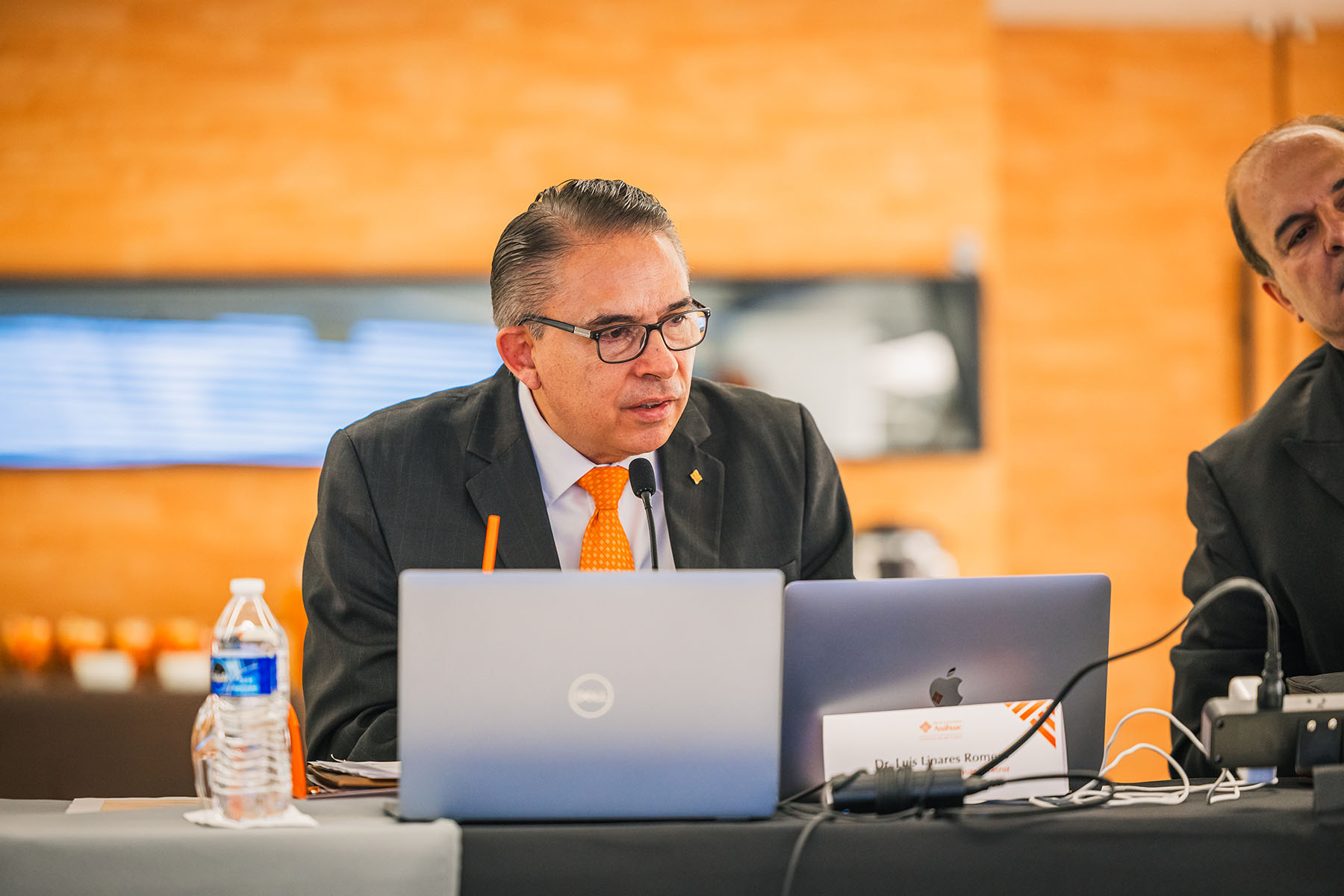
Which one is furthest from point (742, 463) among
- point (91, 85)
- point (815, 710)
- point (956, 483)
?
point (91, 85)


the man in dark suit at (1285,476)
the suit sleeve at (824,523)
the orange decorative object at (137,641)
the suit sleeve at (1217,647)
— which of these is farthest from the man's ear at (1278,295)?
the orange decorative object at (137,641)

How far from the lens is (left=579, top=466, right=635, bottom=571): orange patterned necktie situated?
1771 mm

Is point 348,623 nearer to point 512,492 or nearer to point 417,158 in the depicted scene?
point 512,492

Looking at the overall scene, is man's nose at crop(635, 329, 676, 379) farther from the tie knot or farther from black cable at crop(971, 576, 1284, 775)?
black cable at crop(971, 576, 1284, 775)

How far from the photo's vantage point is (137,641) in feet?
12.0

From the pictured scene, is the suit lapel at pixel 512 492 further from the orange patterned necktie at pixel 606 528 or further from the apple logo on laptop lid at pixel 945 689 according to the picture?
the apple logo on laptop lid at pixel 945 689

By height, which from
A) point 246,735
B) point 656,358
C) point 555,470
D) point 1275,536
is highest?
point 656,358

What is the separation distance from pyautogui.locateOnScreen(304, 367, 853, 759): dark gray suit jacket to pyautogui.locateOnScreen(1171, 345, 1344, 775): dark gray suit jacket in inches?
20.9

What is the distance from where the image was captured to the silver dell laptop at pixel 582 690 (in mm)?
1069

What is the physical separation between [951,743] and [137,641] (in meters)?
3.08

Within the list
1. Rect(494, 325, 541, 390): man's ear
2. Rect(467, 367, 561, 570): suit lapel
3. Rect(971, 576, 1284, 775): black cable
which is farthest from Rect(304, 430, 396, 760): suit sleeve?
Rect(971, 576, 1284, 775): black cable

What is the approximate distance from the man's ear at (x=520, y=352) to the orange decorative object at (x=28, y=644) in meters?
2.50

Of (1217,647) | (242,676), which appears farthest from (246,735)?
(1217,647)

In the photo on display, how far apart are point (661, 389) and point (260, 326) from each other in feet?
8.33
